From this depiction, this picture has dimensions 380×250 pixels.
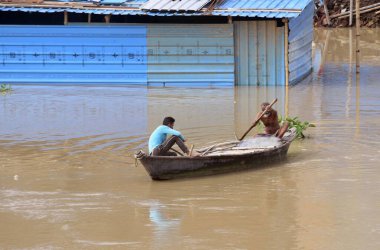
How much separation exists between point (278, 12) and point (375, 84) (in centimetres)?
388

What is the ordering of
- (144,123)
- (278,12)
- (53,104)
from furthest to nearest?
(278,12)
(53,104)
(144,123)

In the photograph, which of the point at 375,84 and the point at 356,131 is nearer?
the point at 356,131

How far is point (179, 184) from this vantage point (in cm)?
960

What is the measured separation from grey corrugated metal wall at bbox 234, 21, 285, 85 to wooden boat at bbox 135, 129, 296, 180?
9.13 metres

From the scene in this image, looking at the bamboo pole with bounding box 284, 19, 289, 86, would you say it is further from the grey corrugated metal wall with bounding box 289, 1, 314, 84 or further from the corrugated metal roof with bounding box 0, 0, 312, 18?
the corrugated metal roof with bounding box 0, 0, 312, 18

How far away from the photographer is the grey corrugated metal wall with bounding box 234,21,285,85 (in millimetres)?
19922

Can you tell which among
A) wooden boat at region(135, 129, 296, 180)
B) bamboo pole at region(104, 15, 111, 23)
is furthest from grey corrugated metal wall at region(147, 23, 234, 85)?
wooden boat at region(135, 129, 296, 180)

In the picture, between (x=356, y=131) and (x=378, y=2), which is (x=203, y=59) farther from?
(x=378, y=2)

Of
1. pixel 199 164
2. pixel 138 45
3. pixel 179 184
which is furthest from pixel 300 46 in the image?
pixel 179 184

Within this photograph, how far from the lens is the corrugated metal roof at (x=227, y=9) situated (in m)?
18.7

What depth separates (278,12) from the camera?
18.7 m

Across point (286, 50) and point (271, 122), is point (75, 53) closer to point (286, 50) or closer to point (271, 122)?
point (286, 50)

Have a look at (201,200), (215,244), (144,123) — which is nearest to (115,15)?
(144,123)

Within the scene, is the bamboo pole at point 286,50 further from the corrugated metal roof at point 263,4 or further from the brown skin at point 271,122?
the brown skin at point 271,122
